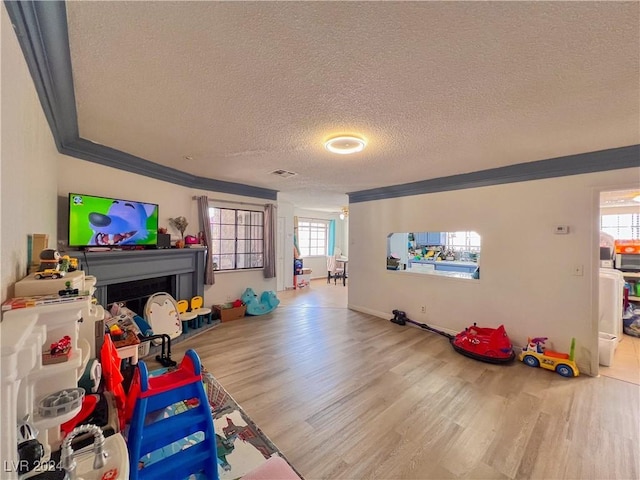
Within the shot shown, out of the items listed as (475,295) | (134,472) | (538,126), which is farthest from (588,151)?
(134,472)

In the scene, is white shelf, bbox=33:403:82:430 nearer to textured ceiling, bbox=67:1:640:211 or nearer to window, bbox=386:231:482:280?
textured ceiling, bbox=67:1:640:211

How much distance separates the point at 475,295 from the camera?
3648 mm

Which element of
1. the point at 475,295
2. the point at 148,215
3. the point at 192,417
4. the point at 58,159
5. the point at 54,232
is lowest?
the point at 192,417

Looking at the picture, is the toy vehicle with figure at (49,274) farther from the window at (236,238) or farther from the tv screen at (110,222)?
the window at (236,238)

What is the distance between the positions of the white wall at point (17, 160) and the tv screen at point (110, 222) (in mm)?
1143

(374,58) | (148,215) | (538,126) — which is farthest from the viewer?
(148,215)

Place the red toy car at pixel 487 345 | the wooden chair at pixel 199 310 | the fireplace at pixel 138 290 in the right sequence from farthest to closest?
the wooden chair at pixel 199 310
the fireplace at pixel 138 290
the red toy car at pixel 487 345

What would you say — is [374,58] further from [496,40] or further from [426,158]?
[426,158]

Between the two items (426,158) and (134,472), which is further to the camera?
(426,158)

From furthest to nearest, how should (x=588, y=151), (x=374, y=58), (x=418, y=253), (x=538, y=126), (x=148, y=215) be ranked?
(x=418, y=253)
(x=148, y=215)
(x=588, y=151)
(x=538, y=126)
(x=374, y=58)

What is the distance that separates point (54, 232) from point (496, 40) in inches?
143

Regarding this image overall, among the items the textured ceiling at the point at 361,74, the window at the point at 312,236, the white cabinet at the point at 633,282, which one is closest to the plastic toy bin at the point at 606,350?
the textured ceiling at the point at 361,74

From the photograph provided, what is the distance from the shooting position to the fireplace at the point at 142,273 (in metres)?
2.87

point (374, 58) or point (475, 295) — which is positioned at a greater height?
point (374, 58)
